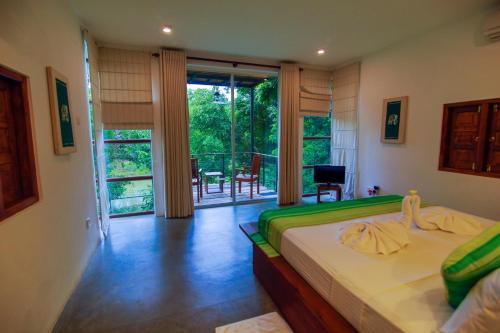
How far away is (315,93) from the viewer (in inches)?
196

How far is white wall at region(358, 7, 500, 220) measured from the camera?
9.27 ft

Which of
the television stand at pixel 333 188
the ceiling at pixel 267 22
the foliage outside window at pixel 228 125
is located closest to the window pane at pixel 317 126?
the foliage outside window at pixel 228 125

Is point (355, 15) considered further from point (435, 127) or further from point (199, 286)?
point (199, 286)

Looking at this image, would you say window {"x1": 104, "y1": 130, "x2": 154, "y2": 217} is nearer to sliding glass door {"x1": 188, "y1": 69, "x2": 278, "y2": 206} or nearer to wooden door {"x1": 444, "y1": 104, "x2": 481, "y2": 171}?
sliding glass door {"x1": 188, "y1": 69, "x2": 278, "y2": 206}

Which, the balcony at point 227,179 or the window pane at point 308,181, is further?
the window pane at point 308,181

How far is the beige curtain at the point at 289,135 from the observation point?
4.68 meters

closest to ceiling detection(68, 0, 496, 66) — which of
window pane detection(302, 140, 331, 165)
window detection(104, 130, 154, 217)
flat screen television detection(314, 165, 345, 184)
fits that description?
window detection(104, 130, 154, 217)

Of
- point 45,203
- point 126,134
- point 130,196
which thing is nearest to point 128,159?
point 126,134

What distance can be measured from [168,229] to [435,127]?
12.9 feet

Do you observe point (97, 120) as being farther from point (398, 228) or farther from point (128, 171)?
point (398, 228)

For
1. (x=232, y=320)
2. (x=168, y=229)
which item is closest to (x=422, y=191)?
(x=232, y=320)

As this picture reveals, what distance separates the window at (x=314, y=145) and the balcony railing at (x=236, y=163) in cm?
64

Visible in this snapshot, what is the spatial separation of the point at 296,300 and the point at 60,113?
A: 2383mm

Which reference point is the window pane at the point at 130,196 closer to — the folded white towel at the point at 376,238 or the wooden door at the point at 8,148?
the wooden door at the point at 8,148
